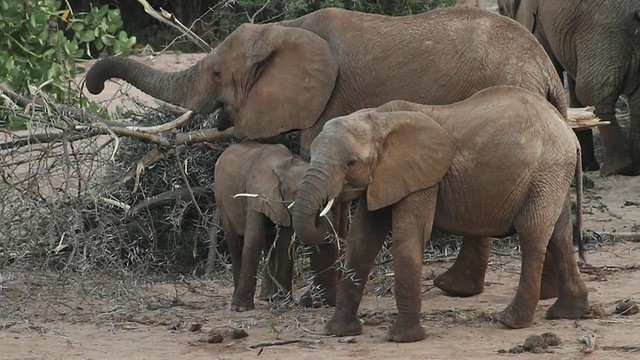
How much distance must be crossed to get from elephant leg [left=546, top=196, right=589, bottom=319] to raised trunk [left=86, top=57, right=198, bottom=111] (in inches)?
90.0

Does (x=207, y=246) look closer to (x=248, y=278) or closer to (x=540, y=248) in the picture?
(x=248, y=278)

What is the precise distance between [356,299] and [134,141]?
2538 mm

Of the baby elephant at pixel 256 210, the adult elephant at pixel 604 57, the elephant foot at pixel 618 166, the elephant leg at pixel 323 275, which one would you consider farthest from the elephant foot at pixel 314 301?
the elephant foot at pixel 618 166

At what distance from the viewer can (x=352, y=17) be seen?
27.0 feet

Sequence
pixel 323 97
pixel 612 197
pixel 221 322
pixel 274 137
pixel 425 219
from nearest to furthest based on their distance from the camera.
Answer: pixel 425 219 → pixel 221 322 → pixel 323 97 → pixel 274 137 → pixel 612 197

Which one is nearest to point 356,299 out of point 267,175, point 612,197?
point 267,175

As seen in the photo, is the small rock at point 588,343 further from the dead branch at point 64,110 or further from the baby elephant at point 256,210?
the dead branch at point 64,110

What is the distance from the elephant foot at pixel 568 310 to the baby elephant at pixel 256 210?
56.0 inches

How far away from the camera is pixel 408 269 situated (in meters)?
6.96

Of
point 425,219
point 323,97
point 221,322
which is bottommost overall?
point 221,322

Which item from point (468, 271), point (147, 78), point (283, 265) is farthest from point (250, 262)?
point (147, 78)

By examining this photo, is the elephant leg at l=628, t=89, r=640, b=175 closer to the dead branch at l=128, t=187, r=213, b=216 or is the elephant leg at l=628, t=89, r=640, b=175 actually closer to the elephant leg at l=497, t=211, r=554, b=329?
the dead branch at l=128, t=187, r=213, b=216

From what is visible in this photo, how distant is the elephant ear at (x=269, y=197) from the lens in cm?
771

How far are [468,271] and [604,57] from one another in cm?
368
